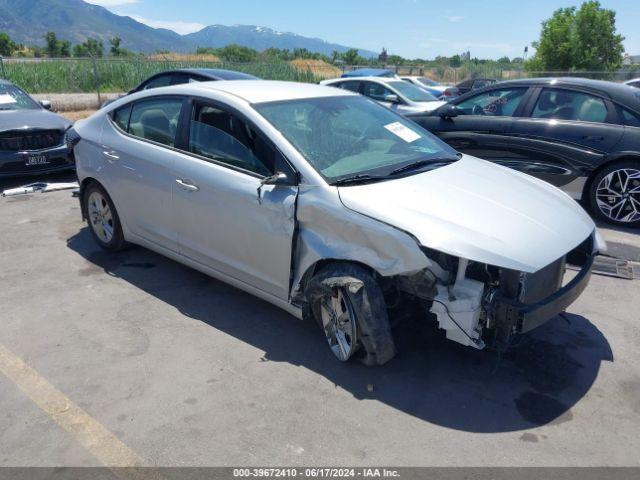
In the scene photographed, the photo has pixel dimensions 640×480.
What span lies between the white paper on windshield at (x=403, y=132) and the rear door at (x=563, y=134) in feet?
9.40

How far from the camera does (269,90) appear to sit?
4.24 m

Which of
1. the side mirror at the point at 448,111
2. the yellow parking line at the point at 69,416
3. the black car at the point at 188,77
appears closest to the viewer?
the yellow parking line at the point at 69,416

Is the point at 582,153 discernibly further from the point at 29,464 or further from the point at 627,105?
the point at 29,464

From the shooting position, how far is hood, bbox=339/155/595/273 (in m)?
2.93

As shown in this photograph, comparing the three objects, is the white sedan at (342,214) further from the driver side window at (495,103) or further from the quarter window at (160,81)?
the quarter window at (160,81)

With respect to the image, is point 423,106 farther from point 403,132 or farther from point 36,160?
point 403,132

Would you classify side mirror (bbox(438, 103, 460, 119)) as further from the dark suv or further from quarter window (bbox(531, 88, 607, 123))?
quarter window (bbox(531, 88, 607, 123))

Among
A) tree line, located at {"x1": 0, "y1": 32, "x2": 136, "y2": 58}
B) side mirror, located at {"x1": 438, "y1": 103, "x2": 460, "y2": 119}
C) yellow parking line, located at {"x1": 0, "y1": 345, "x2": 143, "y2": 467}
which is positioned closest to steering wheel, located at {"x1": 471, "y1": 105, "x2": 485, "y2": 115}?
side mirror, located at {"x1": 438, "y1": 103, "x2": 460, "y2": 119}

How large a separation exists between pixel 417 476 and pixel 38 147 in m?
7.36

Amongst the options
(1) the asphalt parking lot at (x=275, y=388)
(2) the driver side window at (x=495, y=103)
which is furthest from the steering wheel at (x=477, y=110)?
(1) the asphalt parking lot at (x=275, y=388)

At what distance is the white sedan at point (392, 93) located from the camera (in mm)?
12391

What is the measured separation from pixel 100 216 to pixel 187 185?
162 centimetres

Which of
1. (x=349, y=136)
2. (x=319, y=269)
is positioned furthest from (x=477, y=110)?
(x=319, y=269)

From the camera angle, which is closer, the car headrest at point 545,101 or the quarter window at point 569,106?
the quarter window at point 569,106
